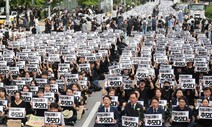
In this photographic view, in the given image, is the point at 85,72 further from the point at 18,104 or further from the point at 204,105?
the point at 204,105

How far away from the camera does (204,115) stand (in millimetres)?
14719

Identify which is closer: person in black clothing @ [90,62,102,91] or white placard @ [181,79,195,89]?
white placard @ [181,79,195,89]

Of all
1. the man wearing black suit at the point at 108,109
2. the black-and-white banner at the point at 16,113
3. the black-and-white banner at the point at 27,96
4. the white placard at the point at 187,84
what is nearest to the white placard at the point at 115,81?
the white placard at the point at 187,84

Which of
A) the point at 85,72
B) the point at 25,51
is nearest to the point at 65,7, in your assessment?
the point at 25,51

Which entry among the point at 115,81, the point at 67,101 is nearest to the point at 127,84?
the point at 115,81

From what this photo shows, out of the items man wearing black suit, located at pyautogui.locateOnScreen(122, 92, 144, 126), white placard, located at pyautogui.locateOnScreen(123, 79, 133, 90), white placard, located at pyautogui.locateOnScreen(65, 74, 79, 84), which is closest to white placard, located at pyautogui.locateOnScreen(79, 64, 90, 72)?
white placard, located at pyautogui.locateOnScreen(65, 74, 79, 84)

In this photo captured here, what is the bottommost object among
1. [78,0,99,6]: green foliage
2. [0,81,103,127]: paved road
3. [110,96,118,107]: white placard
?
[0,81,103,127]: paved road

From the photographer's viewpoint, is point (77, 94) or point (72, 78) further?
point (72, 78)

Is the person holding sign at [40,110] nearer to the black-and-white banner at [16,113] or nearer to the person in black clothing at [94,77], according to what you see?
the black-and-white banner at [16,113]

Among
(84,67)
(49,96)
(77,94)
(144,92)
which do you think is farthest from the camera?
(84,67)

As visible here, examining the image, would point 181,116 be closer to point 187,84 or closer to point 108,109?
point 108,109

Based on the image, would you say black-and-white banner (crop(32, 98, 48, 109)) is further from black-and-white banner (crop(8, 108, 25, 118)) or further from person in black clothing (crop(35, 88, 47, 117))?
black-and-white banner (crop(8, 108, 25, 118))

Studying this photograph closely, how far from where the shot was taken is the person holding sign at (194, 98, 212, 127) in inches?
577

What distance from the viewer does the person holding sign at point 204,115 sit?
1467 cm
